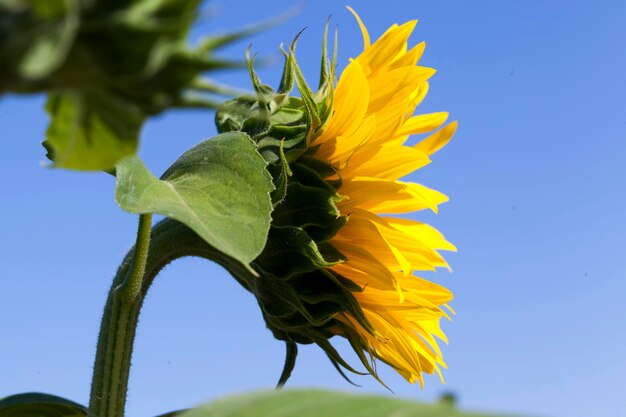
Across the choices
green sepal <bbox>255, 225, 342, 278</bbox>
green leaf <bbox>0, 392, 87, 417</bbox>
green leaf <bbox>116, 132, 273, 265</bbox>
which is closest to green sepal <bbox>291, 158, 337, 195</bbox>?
green sepal <bbox>255, 225, 342, 278</bbox>

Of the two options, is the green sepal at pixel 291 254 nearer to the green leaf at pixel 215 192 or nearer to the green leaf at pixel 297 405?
the green leaf at pixel 215 192

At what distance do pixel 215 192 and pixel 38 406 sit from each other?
33.4 inches

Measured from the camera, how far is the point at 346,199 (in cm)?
200

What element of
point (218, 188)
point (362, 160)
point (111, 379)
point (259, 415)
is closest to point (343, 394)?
point (259, 415)

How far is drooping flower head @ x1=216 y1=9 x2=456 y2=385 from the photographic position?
6.46 ft

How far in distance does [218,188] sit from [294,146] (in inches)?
16.3

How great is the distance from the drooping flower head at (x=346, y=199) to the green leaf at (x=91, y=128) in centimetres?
109

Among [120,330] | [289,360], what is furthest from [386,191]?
[120,330]

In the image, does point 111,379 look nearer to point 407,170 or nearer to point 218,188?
point 218,188

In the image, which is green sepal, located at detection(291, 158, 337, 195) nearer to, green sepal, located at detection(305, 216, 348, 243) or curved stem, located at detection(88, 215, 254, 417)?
green sepal, located at detection(305, 216, 348, 243)

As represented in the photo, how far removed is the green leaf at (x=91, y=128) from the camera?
2.34 feet

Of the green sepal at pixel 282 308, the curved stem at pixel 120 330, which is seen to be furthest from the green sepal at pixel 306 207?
the curved stem at pixel 120 330

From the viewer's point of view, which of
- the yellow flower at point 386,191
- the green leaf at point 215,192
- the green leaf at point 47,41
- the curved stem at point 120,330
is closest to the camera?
the green leaf at point 47,41

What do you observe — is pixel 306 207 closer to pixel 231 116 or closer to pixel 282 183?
pixel 282 183
